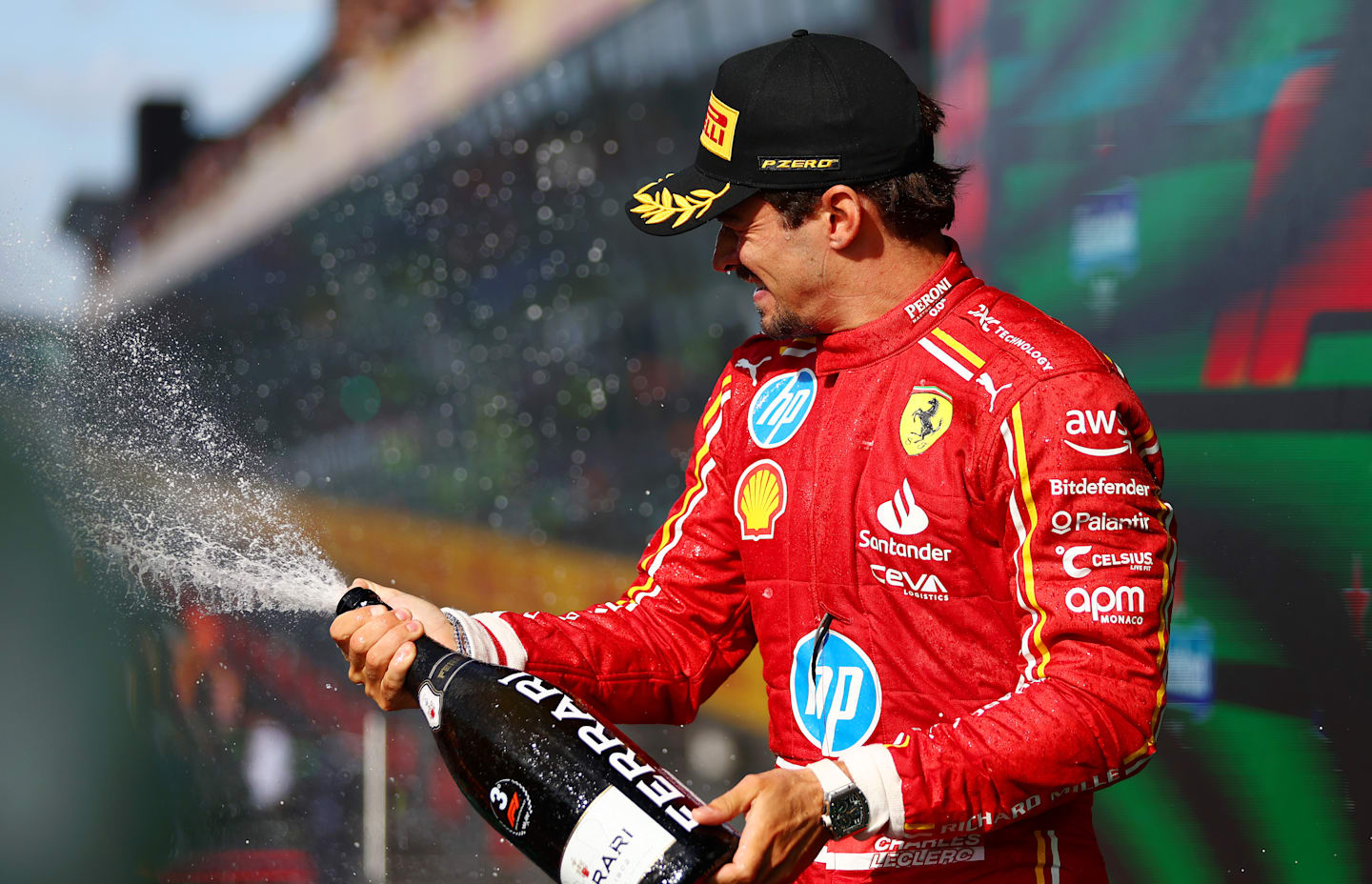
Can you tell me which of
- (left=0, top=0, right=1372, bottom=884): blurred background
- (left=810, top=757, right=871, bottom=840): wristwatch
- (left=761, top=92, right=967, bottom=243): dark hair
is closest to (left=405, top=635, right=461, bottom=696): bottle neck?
(left=810, top=757, right=871, bottom=840): wristwatch

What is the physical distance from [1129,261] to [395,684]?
2001 millimetres

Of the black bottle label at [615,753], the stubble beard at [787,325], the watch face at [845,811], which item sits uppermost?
the stubble beard at [787,325]

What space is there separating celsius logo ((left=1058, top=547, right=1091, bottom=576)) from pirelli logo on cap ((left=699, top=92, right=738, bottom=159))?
66cm

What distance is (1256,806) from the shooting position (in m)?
Result: 2.85

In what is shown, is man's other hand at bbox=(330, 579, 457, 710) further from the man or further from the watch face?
the watch face

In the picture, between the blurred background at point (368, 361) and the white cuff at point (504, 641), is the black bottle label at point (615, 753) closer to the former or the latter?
the white cuff at point (504, 641)

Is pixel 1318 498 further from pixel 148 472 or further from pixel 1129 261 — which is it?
pixel 148 472

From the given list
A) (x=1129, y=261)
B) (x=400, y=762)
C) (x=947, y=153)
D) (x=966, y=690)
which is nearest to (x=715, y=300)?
(x=947, y=153)

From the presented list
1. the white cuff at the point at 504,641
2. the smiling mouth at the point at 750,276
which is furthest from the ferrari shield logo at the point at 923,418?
the white cuff at the point at 504,641

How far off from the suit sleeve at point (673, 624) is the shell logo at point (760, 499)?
73 millimetres

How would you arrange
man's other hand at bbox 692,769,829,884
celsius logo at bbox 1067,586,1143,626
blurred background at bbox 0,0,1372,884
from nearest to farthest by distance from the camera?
man's other hand at bbox 692,769,829,884 → celsius logo at bbox 1067,586,1143,626 → blurred background at bbox 0,0,1372,884

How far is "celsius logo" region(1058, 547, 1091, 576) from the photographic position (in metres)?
1.38

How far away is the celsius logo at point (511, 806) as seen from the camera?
1.46 meters

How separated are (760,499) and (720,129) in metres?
0.49
